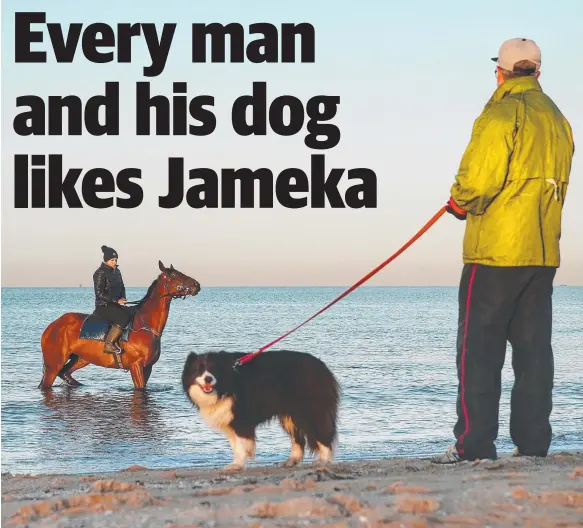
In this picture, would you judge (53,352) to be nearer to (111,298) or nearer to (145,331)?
(145,331)

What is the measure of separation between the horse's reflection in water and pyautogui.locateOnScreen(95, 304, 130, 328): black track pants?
107cm

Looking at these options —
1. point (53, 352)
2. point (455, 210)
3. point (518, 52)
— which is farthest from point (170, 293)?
point (518, 52)

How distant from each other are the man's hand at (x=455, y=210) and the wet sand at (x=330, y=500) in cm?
145

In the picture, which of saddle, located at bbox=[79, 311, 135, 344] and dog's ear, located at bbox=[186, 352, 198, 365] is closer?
dog's ear, located at bbox=[186, 352, 198, 365]

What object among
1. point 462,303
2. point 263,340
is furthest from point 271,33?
point 263,340

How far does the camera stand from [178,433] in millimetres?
10492

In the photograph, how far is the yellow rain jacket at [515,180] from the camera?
5410 mm

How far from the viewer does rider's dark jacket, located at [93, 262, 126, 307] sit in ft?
44.5

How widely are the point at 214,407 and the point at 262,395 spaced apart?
35cm

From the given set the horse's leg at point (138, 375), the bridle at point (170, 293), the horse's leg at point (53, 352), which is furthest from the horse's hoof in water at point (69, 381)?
the bridle at point (170, 293)

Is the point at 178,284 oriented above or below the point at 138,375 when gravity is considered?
above

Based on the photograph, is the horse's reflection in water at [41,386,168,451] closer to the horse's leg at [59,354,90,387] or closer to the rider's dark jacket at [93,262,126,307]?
the horse's leg at [59,354,90,387]

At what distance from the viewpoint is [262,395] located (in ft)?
22.1

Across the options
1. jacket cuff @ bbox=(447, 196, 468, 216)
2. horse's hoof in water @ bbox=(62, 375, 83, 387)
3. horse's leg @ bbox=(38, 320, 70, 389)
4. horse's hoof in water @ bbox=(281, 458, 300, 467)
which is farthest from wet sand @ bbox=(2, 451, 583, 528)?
horse's hoof in water @ bbox=(62, 375, 83, 387)
